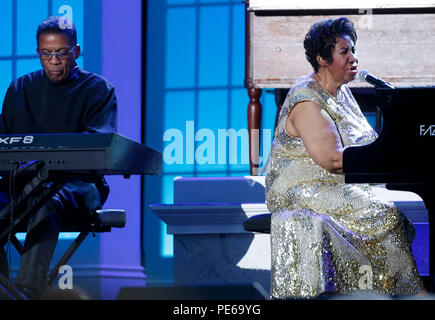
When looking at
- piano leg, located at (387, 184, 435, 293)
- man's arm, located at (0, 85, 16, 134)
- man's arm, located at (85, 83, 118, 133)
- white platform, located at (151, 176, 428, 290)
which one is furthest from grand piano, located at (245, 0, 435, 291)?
piano leg, located at (387, 184, 435, 293)

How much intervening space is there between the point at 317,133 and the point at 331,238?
0.30 metres

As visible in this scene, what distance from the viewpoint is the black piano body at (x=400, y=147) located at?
160cm

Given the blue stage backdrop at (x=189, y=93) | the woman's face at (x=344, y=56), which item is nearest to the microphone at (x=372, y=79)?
the woman's face at (x=344, y=56)

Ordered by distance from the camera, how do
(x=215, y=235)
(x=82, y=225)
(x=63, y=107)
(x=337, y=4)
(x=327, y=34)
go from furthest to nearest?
(x=337, y=4)
(x=215, y=235)
(x=63, y=107)
(x=82, y=225)
(x=327, y=34)

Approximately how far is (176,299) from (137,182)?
257 cm

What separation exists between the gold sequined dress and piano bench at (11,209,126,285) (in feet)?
2.01

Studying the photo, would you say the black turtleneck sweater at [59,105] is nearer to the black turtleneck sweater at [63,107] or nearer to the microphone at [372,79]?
the black turtleneck sweater at [63,107]

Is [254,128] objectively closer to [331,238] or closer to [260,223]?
[260,223]

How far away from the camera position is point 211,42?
12.4ft

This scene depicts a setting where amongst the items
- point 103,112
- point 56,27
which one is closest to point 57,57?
point 56,27

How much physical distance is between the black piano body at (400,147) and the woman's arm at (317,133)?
0.14 meters

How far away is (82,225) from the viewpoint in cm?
218

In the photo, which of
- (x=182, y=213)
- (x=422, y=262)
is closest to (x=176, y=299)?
(x=182, y=213)

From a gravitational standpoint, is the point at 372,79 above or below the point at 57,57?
below
